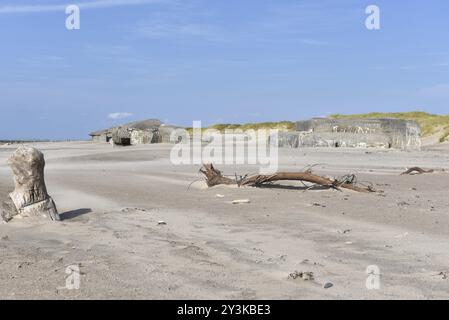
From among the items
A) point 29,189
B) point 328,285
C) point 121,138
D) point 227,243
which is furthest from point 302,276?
point 121,138

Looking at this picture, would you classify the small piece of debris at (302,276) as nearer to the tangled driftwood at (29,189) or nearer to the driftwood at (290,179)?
the tangled driftwood at (29,189)

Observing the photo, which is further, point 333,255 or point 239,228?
point 239,228

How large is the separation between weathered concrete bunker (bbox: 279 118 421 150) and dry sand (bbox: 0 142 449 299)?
16236 mm

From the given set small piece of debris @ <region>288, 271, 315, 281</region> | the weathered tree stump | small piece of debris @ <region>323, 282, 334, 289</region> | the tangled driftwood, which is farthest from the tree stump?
the weathered tree stump

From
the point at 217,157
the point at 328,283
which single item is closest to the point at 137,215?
the point at 328,283

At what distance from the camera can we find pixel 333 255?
19.1 feet

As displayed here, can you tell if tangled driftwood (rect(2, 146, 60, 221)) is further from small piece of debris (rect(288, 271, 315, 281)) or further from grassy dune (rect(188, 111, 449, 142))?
grassy dune (rect(188, 111, 449, 142))

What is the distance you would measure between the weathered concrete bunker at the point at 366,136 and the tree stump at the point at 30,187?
829 inches

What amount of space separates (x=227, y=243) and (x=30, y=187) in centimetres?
315

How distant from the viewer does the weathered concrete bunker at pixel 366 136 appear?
2858cm

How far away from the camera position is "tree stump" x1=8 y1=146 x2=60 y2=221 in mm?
7953
